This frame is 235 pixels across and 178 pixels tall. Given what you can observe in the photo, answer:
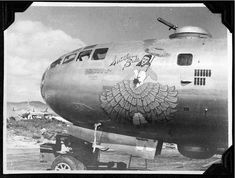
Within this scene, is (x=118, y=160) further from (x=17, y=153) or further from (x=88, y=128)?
(x=17, y=153)

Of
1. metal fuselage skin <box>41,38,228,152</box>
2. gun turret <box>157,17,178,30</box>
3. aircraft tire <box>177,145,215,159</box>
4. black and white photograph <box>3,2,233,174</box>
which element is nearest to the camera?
metal fuselage skin <box>41,38,228,152</box>

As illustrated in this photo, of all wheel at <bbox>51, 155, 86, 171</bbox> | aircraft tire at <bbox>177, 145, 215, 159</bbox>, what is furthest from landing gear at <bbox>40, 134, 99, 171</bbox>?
aircraft tire at <bbox>177, 145, 215, 159</bbox>

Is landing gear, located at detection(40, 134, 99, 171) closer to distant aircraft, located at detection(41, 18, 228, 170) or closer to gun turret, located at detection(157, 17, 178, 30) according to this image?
distant aircraft, located at detection(41, 18, 228, 170)

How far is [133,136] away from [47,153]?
158 centimetres

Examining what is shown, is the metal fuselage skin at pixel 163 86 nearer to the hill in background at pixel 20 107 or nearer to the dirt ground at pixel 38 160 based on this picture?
the hill in background at pixel 20 107

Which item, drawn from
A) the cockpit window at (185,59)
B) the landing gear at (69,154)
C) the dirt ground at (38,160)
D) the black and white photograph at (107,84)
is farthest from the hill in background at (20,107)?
the cockpit window at (185,59)

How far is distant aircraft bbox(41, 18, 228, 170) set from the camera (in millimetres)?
8750

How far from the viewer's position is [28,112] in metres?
9.06

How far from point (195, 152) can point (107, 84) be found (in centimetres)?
197

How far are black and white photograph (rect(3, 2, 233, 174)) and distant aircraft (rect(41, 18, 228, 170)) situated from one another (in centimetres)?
2

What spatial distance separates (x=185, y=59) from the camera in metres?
8.88

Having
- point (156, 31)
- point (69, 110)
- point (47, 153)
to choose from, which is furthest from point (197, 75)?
point (47, 153)

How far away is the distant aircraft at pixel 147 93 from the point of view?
875 centimetres

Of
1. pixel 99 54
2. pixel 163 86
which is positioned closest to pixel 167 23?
pixel 163 86
